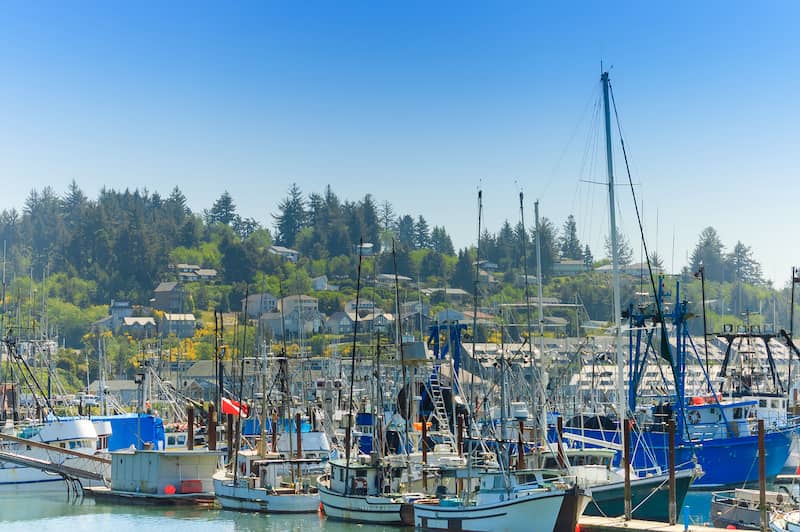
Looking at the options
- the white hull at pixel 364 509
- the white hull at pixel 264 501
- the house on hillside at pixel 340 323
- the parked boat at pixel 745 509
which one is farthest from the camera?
the house on hillside at pixel 340 323

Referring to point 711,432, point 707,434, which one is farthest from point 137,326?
point 711,432

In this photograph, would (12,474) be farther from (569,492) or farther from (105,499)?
(569,492)

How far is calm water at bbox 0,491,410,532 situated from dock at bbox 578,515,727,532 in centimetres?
743

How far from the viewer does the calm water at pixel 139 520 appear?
1885 inches

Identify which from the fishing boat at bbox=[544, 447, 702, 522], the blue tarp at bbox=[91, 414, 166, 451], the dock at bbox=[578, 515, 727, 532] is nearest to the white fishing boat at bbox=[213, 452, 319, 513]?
the fishing boat at bbox=[544, 447, 702, 522]

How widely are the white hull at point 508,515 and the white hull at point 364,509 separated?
12.3 feet

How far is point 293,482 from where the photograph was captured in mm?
51344

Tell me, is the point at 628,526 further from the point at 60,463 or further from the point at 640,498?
the point at 60,463

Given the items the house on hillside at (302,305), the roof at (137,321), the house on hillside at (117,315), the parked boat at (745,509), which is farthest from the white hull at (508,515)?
the house on hillside at (117,315)

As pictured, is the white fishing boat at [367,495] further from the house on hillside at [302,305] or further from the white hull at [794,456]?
the house on hillside at [302,305]

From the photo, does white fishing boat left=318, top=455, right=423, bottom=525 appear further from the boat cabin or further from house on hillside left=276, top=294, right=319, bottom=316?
house on hillside left=276, top=294, right=319, bottom=316

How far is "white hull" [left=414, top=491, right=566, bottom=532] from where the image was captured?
3866cm

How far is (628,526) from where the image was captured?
3919 centimetres

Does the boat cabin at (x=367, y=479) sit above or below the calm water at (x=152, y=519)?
above
